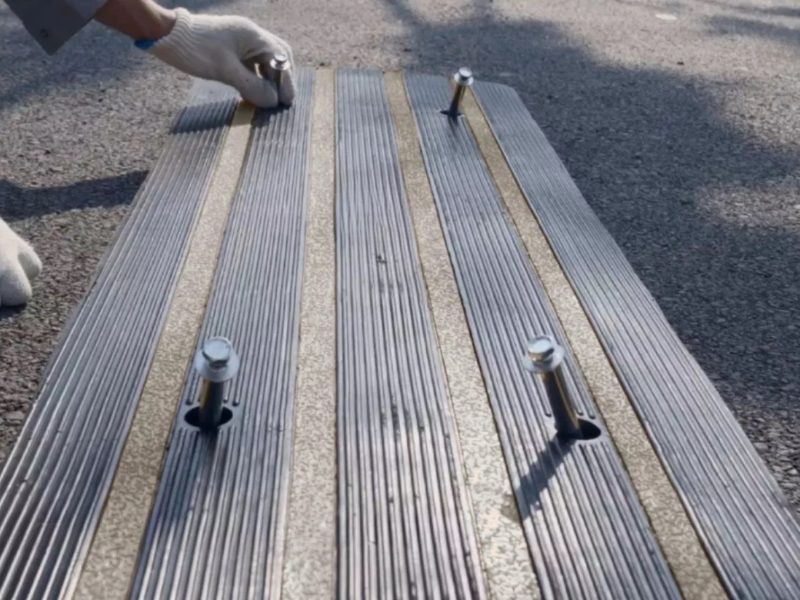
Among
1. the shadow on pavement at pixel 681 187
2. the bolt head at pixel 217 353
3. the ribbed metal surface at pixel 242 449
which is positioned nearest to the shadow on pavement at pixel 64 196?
the ribbed metal surface at pixel 242 449

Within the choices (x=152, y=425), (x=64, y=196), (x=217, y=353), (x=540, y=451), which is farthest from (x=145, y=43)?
(x=540, y=451)

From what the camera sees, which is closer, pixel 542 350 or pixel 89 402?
pixel 542 350

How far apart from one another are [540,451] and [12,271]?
4.33ft

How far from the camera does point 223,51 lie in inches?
132

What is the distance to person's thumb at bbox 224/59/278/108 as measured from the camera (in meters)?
3.30

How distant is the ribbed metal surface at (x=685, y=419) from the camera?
1.48 meters

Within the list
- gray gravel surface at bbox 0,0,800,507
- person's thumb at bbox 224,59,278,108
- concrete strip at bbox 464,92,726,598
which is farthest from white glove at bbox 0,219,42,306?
concrete strip at bbox 464,92,726,598

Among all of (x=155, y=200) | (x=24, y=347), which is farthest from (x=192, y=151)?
(x=24, y=347)

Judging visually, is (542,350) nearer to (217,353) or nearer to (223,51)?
(217,353)

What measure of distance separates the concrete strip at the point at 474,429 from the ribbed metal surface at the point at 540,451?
0.05 feet

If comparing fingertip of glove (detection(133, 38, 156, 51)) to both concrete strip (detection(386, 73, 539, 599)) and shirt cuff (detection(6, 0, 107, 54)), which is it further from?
concrete strip (detection(386, 73, 539, 599))

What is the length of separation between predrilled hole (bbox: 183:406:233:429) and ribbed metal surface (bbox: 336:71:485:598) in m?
0.17

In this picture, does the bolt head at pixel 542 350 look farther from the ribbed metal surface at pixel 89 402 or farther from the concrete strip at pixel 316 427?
the ribbed metal surface at pixel 89 402

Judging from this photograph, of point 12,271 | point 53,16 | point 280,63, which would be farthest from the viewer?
point 280,63
